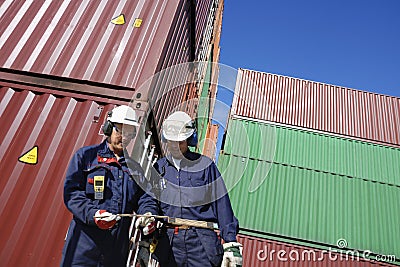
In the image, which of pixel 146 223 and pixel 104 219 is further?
pixel 146 223

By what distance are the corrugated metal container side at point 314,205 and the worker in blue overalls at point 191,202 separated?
9014 millimetres

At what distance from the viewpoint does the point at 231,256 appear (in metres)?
2.93

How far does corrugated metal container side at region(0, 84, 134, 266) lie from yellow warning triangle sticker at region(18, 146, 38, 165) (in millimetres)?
43

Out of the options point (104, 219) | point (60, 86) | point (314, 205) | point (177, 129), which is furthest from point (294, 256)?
point (104, 219)

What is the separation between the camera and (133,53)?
221 inches

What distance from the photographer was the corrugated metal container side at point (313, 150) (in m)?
13.6

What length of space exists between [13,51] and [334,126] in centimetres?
1345

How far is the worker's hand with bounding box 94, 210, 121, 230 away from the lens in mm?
2672

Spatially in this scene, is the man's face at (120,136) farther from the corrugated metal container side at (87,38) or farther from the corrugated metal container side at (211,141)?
the corrugated metal container side at (211,141)

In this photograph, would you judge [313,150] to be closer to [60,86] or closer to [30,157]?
[60,86]

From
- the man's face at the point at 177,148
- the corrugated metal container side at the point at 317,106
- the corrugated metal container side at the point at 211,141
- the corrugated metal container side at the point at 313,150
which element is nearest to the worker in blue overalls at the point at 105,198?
the man's face at the point at 177,148

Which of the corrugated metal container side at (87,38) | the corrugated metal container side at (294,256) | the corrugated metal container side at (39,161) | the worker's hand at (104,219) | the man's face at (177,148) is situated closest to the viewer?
the worker's hand at (104,219)

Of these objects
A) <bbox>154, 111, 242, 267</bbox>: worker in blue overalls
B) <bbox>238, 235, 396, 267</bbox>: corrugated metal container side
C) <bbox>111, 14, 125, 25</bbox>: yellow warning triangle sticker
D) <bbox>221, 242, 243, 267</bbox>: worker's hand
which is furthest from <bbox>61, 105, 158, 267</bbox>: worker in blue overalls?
<bbox>238, 235, 396, 267</bbox>: corrugated metal container side

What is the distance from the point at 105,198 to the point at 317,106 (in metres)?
14.6
